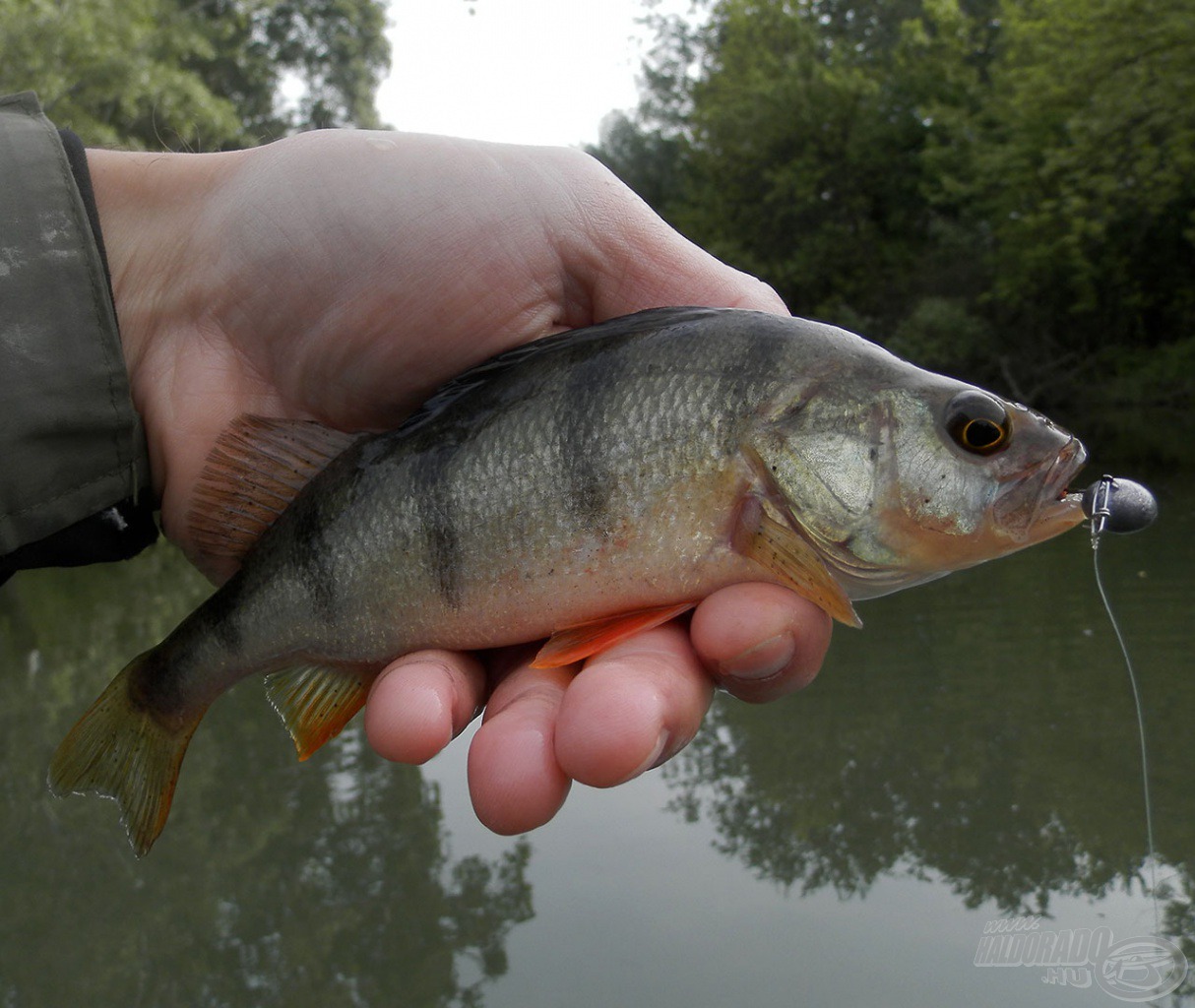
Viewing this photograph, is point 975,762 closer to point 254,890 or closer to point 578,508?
point 254,890

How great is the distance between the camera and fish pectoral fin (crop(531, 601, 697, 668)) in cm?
226

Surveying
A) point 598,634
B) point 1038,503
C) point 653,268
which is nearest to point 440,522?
point 598,634

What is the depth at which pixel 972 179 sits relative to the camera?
26328mm

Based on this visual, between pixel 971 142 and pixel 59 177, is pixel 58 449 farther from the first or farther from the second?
pixel 971 142

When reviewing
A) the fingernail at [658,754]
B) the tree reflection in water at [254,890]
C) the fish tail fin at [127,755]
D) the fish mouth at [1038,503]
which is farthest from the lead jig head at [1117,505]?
the tree reflection in water at [254,890]

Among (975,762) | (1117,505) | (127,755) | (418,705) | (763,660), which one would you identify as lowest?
(975,762)

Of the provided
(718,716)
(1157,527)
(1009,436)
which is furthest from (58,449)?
(1157,527)

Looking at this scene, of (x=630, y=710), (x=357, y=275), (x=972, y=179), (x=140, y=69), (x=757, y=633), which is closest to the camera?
(x=630, y=710)

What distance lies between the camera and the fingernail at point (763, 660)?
2189mm

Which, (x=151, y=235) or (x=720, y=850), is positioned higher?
(x=151, y=235)

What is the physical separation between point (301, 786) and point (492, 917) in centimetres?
236

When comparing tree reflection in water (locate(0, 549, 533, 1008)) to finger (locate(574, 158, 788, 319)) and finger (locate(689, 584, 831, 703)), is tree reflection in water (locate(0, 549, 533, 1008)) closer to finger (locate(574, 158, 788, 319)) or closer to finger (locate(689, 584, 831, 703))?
finger (locate(689, 584, 831, 703))

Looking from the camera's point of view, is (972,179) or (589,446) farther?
(972,179)

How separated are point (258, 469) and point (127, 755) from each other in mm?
796
